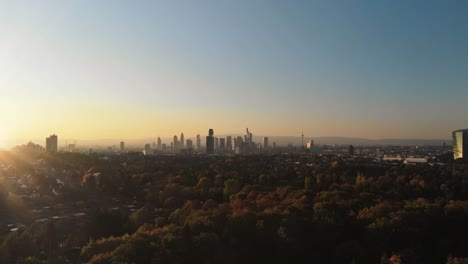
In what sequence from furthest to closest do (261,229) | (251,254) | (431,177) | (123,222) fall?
(431,177)
(123,222)
(261,229)
(251,254)

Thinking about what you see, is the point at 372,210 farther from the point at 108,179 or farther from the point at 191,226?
the point at 108,179

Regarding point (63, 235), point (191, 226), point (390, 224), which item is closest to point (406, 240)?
point (390, 224)

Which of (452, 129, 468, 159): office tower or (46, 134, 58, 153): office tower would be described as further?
(46, 134, 58, 153): office tower

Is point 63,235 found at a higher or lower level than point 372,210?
lower

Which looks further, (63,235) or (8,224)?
(8,224)

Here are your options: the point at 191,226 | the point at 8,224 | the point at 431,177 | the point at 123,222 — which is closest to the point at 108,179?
the point at 8,224

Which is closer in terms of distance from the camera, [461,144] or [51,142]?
[461,144]

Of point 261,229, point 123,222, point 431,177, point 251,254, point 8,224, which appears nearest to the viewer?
point 251,254

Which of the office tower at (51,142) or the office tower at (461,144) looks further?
the office tower at (51,142)

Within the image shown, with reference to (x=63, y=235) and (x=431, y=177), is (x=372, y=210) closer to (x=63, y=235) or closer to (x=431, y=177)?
(x=63, y=235)
